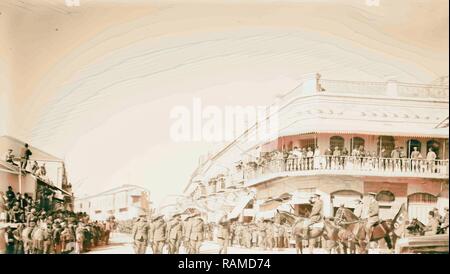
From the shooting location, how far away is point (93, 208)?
10438mm

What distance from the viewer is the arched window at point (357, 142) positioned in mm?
10695

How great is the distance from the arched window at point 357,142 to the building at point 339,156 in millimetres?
13

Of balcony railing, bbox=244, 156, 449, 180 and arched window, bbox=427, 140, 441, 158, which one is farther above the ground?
arched window, bbox=427, 140, 441, 158

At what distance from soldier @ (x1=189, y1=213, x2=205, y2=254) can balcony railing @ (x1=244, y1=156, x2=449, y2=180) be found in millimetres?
847

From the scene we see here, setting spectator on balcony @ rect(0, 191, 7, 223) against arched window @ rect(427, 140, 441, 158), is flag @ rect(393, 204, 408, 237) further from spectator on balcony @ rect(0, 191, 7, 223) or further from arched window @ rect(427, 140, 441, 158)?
spectator on balcony @ rect(0, 191, 7, 223)

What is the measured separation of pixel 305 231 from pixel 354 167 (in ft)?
3.44

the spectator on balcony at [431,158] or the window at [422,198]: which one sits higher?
the spectator on balcony at [431,158]

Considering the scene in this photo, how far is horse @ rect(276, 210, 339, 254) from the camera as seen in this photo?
1055cm

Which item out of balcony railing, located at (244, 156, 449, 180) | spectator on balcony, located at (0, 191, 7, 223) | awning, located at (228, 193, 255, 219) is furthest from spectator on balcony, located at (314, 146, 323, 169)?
spectator on balcony, located at (0, 191, 7, 223)

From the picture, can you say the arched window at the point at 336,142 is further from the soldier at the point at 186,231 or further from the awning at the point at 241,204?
the soldier at the point at 186,231

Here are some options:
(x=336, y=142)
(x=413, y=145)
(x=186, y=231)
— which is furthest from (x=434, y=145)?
(x=186, y=231)

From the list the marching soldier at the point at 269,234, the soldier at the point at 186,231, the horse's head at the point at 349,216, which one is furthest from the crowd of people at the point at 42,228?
the horse's head at the point at 349,216

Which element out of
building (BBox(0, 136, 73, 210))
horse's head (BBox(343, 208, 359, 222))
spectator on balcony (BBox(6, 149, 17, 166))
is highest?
spectator on balcony (BBox(6, 149, 17, 166))

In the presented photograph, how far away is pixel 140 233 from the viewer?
34.3 feet
